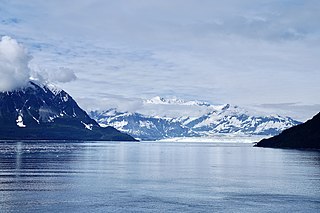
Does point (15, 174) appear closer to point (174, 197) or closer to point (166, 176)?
point (166, 176)

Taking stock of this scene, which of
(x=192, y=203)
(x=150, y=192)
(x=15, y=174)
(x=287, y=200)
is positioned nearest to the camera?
(x=192, y=203)

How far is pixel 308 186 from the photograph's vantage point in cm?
11212

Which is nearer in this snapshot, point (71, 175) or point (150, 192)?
point (150, 192)

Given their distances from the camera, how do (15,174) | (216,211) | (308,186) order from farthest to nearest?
1. (15,174)
2. (308,186)
3. (216,211)

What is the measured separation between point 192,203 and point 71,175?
54.7 metres

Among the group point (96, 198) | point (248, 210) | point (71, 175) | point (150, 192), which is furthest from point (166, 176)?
point (248, 210)

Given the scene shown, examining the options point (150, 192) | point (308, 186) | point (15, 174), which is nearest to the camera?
point (150, 192)

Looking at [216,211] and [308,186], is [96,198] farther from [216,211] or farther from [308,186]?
[308,186]

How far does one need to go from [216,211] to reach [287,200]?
1939 centimetres

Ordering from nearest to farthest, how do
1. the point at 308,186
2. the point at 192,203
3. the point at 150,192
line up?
the point at 192,203 → the point at 150,192 → the point at 308,186

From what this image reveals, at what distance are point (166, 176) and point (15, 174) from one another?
40666 mm

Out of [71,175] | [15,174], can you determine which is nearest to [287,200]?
[71,175]

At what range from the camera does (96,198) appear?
88.5 m

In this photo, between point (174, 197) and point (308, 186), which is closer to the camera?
point (174, 197)
